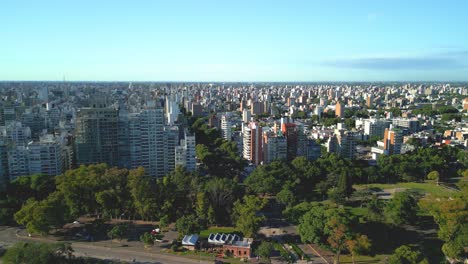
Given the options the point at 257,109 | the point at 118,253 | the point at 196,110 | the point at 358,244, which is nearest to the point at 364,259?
the point at 358,244

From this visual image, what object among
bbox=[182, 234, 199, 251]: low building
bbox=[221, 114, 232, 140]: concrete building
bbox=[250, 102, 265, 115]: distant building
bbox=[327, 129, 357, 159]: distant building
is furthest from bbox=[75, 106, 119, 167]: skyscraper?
bbox=[250, 102, 265, 115]: distant building

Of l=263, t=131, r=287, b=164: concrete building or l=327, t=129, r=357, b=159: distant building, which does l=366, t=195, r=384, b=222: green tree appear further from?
l=327, t=129, r=357, b=159: distant building

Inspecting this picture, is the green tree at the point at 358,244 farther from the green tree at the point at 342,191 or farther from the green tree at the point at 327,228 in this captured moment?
the green tree at the point at 342,191

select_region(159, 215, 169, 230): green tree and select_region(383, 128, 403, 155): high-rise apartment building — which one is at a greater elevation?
select_region(383, 128, 403, 155): high-rise apartment building

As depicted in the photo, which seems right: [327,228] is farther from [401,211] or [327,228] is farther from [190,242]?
[190,242]

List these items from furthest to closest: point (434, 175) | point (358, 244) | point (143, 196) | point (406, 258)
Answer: point (434, 175)
point (143, 196)
point (358, 244)
point (406, 258)

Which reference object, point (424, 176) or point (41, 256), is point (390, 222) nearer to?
point (424, 176)
